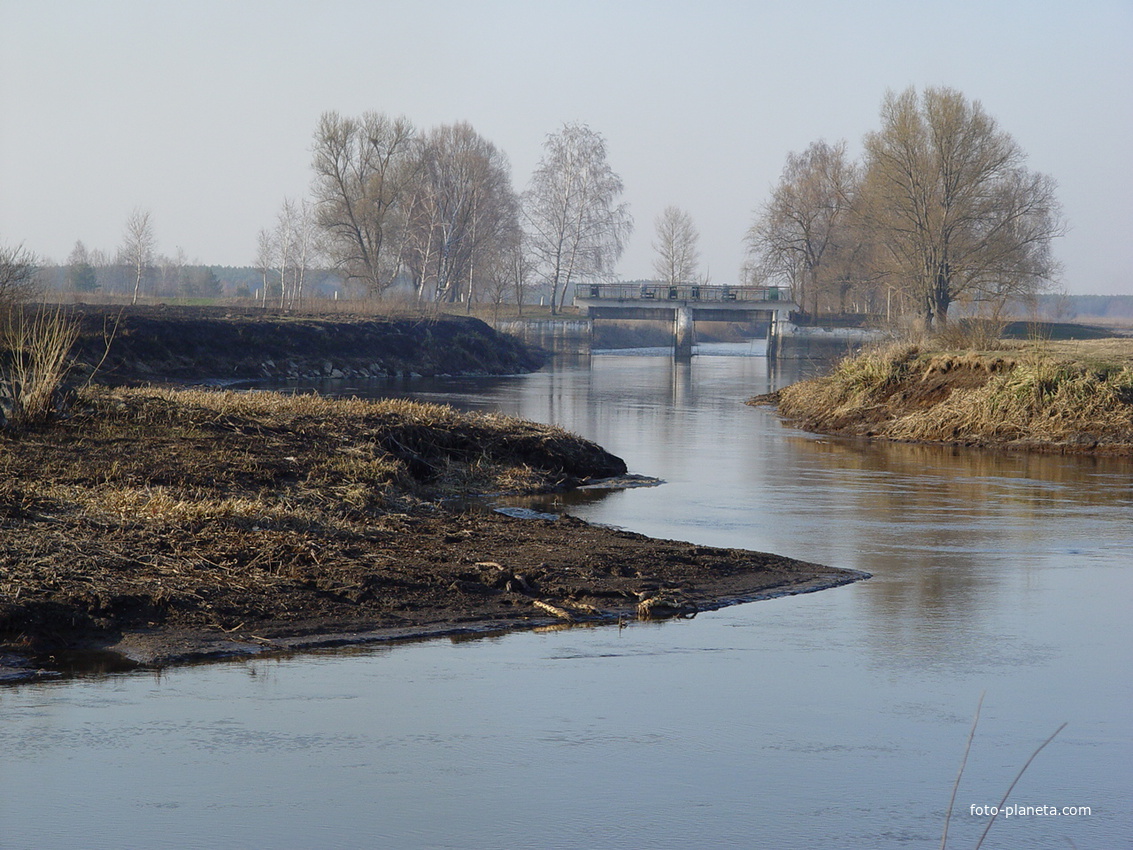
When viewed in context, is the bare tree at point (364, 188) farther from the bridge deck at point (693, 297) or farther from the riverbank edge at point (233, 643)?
the riverbank edge at point (233, 643)

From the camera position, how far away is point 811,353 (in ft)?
219

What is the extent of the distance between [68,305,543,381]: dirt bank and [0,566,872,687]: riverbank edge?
2394 cm

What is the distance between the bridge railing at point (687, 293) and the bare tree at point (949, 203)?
20.6 metres

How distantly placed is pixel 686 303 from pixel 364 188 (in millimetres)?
19666

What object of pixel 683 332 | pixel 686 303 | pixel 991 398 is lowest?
pixel 991 398

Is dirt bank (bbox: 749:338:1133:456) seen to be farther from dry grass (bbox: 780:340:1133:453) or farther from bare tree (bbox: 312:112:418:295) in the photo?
bare tree (bbox: 312:112:418:295)

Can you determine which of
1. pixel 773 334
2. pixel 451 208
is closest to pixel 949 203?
pixel 773 334

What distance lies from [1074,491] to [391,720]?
39.8 ft

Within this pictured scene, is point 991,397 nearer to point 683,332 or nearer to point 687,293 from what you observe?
point 683,332

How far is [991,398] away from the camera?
74.0 feet

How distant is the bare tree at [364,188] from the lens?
6500cm

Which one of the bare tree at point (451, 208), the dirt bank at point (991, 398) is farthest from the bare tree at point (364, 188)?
the dirt bank at point (991, 398)

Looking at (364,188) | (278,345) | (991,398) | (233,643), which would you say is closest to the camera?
(233,643)

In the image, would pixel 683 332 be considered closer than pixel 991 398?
No
